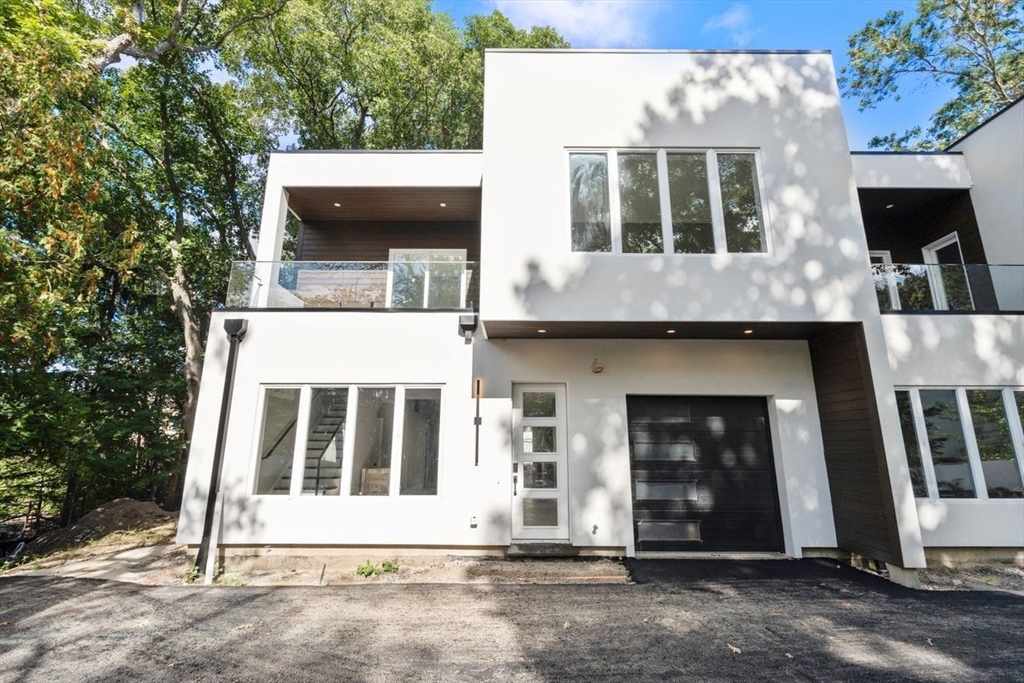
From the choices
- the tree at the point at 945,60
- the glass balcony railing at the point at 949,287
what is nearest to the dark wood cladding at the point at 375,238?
the glass balcony railing at the point at 949,287

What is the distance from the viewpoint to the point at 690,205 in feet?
19.1

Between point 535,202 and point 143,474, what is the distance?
16215 mm

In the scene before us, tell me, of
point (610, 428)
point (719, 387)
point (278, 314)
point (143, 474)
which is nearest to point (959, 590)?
point (719, 387)

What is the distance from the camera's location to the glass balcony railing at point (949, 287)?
6.14 m

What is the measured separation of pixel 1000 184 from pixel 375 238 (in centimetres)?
1140

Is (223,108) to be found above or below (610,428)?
above

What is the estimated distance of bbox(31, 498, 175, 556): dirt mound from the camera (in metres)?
7.50

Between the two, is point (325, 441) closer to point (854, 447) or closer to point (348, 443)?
point (348, 443)

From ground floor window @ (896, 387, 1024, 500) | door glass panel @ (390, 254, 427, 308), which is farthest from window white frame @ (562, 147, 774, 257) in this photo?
ground floor window @ (896, 387, 1024, 500)

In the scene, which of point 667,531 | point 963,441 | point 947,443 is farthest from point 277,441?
point 963,441

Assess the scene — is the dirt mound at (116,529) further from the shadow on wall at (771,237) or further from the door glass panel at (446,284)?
the shadow on wall at (771,237)

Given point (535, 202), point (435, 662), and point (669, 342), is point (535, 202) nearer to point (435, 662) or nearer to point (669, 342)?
point (669, 342)

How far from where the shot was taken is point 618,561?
5.70 m

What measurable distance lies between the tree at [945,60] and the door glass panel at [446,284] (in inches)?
668
